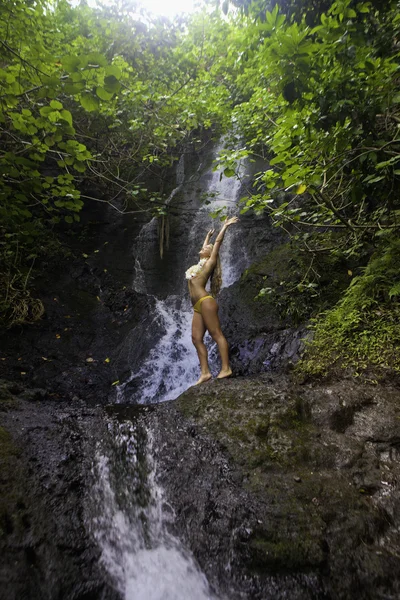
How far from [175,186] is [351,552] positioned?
38.6 feet

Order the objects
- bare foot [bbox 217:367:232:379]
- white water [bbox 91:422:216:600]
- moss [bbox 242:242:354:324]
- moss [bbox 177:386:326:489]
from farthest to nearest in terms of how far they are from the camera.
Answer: moss [bbox 242:242:354:324], bare foot [bbox 217:367:232:379], moss [bbox 177:386:326:489], white water [bbox 91:422:216:600]

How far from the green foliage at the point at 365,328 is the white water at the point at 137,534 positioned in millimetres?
2058

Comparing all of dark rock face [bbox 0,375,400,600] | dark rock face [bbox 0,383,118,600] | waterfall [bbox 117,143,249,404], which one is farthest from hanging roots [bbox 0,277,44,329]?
dark rock face [bbox 0,383,118,600]

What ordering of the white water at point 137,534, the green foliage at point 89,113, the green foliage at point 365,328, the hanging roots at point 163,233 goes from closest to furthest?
the white water at point 137,534
the green foliage at point 365,328
the green foliage at point 89,113
the hanging roots at point 163,233

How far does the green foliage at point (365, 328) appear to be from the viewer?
10.3 ft

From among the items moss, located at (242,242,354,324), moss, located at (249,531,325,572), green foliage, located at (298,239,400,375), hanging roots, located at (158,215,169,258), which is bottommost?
moss, located at (249,531,325,572)

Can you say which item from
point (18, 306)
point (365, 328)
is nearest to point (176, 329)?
point (18, 306)

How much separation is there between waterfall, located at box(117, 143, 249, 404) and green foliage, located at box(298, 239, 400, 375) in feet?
6.31

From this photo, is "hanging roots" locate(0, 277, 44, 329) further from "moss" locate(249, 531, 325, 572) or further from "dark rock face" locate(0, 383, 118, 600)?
"moss" locate(249, 531, 325, 572)

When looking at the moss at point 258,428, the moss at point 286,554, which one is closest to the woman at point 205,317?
the moss at point 258,428

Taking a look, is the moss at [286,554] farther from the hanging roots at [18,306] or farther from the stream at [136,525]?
the hanging roots at [18,306]

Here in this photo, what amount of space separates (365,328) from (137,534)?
2951 mm

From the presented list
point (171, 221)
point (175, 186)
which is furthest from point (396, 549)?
point (175, 186)

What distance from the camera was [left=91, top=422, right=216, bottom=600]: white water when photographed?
71.3 inches
